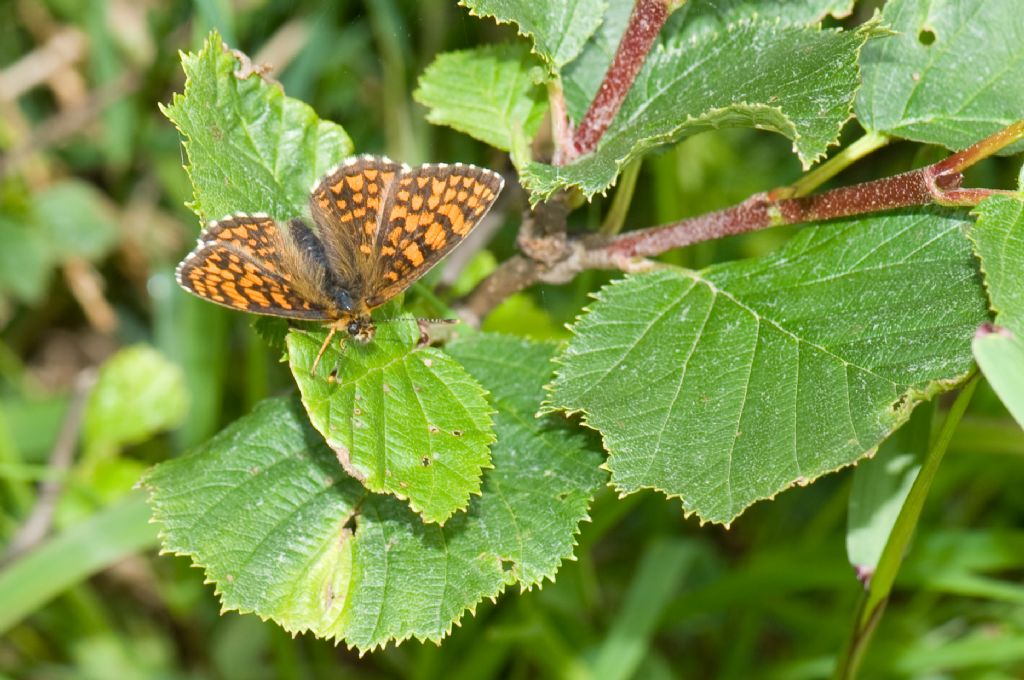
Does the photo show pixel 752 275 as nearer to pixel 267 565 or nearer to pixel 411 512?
pixel 411 512

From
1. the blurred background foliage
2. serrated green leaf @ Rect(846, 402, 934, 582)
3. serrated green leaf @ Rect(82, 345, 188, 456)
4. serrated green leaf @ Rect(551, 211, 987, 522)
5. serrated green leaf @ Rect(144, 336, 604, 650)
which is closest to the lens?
serrated green leaf @ Rect(551, 211, 987, 522)

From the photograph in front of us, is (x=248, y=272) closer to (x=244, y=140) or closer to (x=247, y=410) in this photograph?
(x=244, y=140)

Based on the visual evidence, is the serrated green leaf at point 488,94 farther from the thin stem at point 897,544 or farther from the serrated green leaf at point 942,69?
the thin stem at point 897,544

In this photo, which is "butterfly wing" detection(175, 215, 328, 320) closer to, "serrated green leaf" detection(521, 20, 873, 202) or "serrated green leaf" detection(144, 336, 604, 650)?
"serrated green leaf" detection(144, 336, 604, 650)

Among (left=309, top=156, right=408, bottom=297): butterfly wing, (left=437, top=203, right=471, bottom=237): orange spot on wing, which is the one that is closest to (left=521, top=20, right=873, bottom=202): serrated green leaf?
(left=437, top=203, right=471, bottom=237): orange spot on wing

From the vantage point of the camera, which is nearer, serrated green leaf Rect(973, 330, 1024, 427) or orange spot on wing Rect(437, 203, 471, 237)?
serrated green leaf Rect(973, 330, 1024, 427)

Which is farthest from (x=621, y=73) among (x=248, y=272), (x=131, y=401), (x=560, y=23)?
(x=131, y=401)

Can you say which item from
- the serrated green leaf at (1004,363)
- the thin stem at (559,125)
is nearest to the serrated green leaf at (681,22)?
the thin stem at (559,125)

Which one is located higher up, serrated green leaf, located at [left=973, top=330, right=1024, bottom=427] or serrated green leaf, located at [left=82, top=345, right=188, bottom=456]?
serrated green leaf, located at [left=973, top=330, right=1024, bottom=427]
